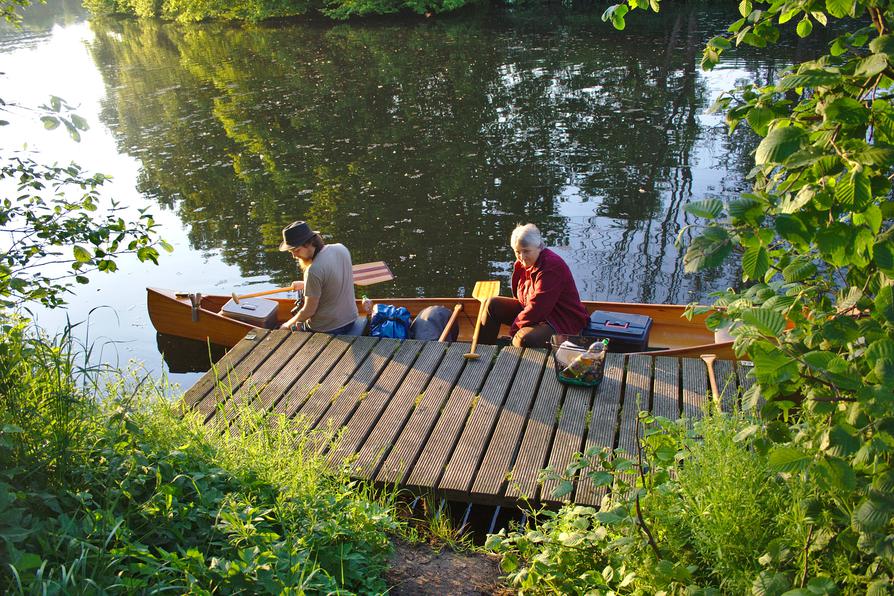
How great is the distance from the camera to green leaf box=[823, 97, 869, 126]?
1.59 m

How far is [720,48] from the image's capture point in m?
2.16

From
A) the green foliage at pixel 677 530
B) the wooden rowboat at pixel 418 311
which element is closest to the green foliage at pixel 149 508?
the green foliage at pixel 677 530

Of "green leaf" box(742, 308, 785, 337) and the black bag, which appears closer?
"green leaf" box(742, 308, 785, 337)

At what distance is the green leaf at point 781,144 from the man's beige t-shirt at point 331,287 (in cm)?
422

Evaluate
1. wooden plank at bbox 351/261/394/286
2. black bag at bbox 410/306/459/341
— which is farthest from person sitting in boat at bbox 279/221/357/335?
wooden plank at bbox 351/261/394/286

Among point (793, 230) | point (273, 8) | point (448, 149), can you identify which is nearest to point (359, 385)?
point (793, 230)

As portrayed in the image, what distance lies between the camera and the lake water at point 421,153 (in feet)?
29.2

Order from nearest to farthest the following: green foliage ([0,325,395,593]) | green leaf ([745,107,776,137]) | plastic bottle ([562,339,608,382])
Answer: green leaf ([745,107,776,137])
green foliage ([0,325,395,593])
plastic bottle ([562,339,608,382])

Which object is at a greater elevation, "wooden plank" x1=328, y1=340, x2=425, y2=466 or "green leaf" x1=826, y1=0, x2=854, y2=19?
"green leaf" x1=826, y1=0, x2=854, y2=19

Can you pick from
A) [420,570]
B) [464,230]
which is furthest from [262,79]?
[420,570]

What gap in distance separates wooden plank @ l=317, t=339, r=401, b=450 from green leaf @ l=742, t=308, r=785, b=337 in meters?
2.92

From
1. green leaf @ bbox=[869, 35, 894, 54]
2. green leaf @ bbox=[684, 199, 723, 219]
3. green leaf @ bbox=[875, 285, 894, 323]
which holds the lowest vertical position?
green leaf @ bbox=[875, 285, 894, 323]

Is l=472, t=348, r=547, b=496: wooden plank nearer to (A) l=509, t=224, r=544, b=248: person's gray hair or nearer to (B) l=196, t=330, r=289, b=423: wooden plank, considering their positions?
(A) l=509, t=224, r=544, b=248: person's gray hair

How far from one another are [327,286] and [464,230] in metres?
4.20
